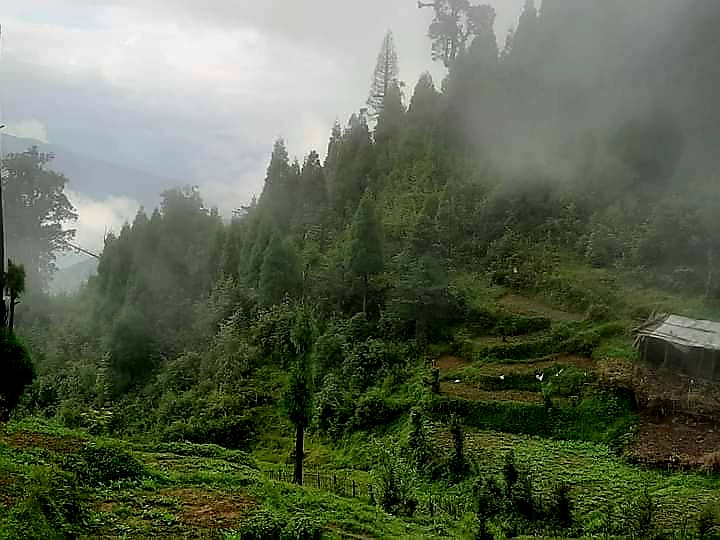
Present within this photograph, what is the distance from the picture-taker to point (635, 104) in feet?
122

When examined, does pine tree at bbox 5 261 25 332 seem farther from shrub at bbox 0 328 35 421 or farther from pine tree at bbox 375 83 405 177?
pine tree at bbox 375 83 405 177

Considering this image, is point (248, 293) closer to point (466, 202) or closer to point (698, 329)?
point (466, 202)

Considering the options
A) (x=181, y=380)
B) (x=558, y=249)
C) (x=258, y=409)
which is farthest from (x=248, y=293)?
(x=558, y=249)

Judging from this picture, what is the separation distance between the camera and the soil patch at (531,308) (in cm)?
2695

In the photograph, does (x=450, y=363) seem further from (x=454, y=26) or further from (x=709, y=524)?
(x=454, y=26)

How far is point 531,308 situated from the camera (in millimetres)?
28125

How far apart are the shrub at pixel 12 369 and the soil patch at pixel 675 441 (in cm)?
1583

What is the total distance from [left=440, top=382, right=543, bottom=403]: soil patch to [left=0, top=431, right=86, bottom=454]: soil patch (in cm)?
1334

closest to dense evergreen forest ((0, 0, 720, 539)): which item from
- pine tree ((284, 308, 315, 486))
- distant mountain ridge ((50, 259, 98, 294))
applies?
pine tree ((284, 308, 315, 486))

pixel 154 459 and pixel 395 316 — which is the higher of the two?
pixel 395 316

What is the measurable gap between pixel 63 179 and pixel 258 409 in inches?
1182

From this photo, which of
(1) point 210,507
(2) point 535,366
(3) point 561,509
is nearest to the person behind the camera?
(1) point 210,507

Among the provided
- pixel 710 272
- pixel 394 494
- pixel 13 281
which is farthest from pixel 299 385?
pixel 710 272

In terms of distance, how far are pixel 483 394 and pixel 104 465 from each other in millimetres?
13913
